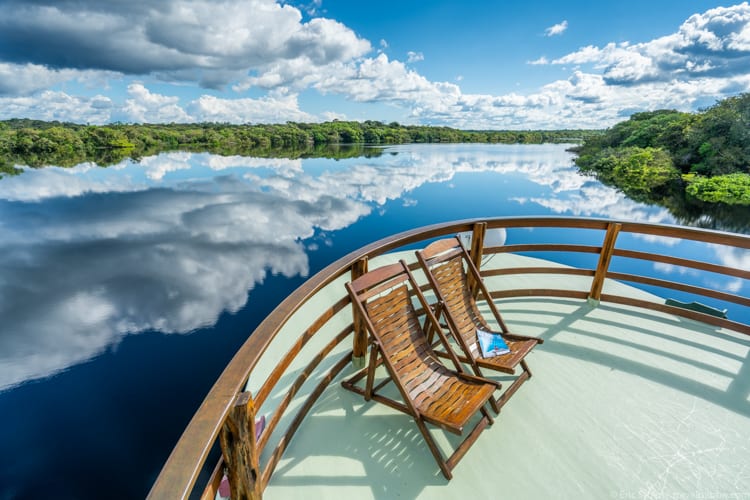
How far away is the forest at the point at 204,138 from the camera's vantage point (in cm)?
4988

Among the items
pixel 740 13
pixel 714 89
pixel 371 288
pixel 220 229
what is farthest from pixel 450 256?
pixel 714 89

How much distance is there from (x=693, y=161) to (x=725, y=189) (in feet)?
24.3

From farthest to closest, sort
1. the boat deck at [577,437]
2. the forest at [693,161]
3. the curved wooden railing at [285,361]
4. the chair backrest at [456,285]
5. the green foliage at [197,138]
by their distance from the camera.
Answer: the green foliage at [197,138] < the forest at [693,161] < the chair backrest at [456,285] < the boat deck at [577,437] < the curved wooden railing at [285,361]

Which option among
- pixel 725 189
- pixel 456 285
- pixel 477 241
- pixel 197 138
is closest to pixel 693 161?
pixel 725 189

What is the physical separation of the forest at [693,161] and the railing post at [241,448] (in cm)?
2740

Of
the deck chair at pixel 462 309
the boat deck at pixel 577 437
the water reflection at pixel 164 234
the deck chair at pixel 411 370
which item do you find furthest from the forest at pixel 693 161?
the deck chair at pixel 411 370

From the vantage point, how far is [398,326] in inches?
92.1

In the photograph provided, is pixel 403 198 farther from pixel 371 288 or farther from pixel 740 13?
pixel 371 288

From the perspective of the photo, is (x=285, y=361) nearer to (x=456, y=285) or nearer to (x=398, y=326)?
(x=398, y=326)

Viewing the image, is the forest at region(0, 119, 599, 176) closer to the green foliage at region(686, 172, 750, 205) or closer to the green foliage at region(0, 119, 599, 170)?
the green foliage at region(0, 119, 599, 170)

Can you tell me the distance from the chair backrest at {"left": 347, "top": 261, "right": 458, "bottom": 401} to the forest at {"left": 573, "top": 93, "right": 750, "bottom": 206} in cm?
2602

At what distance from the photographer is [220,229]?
15766 mm

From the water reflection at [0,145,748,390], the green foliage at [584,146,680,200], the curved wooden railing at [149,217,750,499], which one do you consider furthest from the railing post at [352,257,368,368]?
the green foliage at [584,146,680,200]

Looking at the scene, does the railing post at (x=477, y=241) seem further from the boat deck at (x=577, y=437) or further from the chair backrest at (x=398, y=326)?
the chair backrest at (x=398, y=326)
